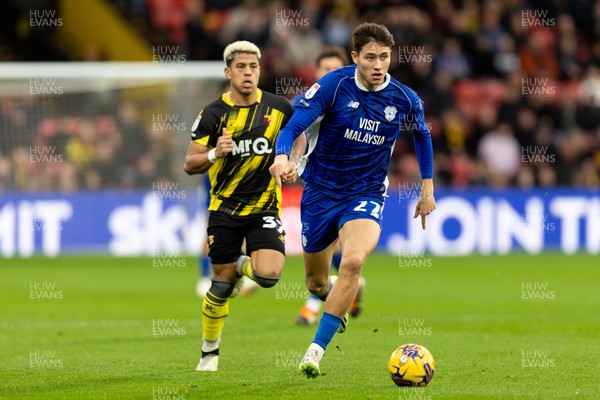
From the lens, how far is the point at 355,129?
873 centimetres

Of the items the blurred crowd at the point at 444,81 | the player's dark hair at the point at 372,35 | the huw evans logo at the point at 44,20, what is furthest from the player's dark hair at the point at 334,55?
the huw evans logo at the point at 44,20

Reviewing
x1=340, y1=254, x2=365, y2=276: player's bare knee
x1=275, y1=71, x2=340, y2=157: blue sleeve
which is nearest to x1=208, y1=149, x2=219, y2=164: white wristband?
x1=275, y1=71, x2=340, y2=157: blue sleeve

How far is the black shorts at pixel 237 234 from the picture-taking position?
9016 mm

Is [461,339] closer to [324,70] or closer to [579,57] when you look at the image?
[324,70]

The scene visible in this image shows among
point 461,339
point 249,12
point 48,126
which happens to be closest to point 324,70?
point 461,339

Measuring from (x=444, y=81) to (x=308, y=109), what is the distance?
15753 mm

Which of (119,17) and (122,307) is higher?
(119,17)

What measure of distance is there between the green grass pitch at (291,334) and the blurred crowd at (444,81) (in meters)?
2.39

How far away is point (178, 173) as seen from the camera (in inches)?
803

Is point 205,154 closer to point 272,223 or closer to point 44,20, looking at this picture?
point 272,223

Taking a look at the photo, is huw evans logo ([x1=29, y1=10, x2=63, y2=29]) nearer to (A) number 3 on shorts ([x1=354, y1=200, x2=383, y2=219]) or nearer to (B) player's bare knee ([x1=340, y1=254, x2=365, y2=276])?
(A) number 3 on shorts ([x1=354, y1=200, x2=383, y2=219])

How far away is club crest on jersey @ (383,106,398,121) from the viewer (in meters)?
8.73

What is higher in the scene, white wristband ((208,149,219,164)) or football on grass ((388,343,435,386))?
white wristband ((208,149,219,164))

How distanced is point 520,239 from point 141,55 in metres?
9.73
